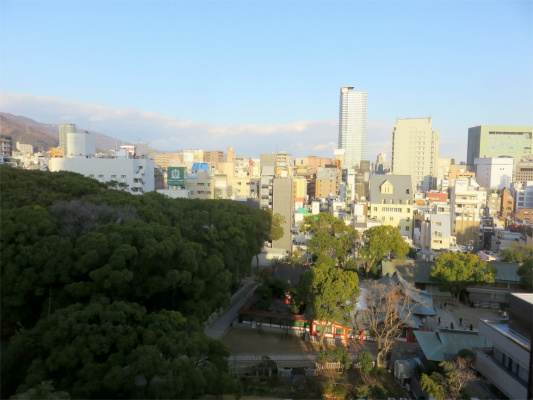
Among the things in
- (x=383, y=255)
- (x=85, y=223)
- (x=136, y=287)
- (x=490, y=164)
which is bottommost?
(x=383, y=255)

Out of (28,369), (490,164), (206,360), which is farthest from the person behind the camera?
(490,164)

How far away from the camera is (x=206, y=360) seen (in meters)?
9.06

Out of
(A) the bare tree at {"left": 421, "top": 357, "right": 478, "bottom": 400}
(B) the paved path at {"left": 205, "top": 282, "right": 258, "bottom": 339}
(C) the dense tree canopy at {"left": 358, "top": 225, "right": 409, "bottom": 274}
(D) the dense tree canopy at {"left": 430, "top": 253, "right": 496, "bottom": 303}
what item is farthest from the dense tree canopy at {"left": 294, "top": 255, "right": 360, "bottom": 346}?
(C) the dense tree canopy at {"left": 358, "top": 225, "right": 409, "bottom": 274}

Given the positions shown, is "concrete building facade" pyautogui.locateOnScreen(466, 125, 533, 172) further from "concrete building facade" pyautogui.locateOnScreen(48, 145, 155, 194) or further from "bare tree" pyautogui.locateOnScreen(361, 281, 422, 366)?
"bare tree" pyautogui.locateOnScreen(361, 281, 422, 366)

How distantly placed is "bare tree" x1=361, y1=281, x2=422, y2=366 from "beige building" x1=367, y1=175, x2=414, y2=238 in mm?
17704

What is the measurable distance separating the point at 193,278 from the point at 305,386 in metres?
4.65

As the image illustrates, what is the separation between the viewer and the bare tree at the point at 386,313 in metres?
13.0

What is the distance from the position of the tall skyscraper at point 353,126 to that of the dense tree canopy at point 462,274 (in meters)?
104

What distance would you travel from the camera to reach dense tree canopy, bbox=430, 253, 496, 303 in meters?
18.9

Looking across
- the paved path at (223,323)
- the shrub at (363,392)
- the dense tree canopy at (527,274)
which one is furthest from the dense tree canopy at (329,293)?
the dense tree canopy at (527,274)

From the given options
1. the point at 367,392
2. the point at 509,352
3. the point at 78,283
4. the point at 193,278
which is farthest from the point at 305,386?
the point at 78,283

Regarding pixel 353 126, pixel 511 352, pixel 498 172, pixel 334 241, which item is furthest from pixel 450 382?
pixel 353 126

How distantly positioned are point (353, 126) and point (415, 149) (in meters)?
52.9

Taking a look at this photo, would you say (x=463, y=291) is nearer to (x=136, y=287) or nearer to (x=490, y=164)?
(x=136, y=287)
